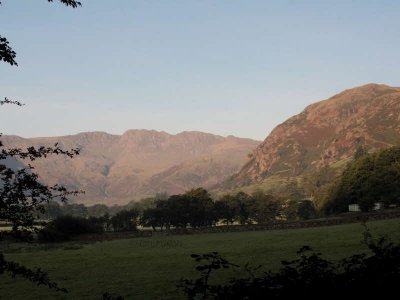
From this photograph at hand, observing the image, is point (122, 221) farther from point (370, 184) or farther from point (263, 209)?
point (370, 184)

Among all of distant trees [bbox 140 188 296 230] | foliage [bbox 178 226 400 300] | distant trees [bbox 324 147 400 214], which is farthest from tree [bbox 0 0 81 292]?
distant trees [bbox 140 188 296 230]

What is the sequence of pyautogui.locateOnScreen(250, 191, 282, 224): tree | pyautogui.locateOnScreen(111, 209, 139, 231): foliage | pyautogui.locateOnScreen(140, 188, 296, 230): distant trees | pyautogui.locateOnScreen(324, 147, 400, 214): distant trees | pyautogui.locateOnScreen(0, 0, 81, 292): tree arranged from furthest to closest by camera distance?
pyautogui.locateOnScreen(250, 191, 282, 224): tree → pyautogui.locateOnScreen(111, 209, 139, 231): foliage → pyautogui.locateOnScreen(140, 188, 296, 230): distant trees → pyautogui.locateOnScreen(324, 147, 400, 214): distant trees → pyautogui.locateOnScreen(0, 0, 81, 292): tree

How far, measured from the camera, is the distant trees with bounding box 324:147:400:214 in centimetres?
11738

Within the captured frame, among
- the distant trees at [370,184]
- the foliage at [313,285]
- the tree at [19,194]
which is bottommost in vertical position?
the foliage at [313,285]

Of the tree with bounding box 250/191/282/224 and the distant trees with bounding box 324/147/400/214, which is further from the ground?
the distant trees with bounding box 324/147/400/214

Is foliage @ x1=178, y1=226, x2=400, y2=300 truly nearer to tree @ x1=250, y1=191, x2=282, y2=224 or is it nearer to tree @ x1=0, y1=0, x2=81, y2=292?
tree @ x1=0, y1=0, x2=81, y2=292

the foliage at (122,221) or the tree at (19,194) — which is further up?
the tree at (19,194)

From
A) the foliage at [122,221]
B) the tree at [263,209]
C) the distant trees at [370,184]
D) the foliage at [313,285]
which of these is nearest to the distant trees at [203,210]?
the tree at [263,209]

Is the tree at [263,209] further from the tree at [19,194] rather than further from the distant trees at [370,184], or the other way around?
the tree at [19,194]

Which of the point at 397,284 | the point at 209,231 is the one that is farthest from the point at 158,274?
the point at 209,231

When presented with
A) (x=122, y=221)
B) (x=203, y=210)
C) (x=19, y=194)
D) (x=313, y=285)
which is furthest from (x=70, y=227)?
(x=313, y=285)

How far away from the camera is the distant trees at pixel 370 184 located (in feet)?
385

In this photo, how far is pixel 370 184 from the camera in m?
122

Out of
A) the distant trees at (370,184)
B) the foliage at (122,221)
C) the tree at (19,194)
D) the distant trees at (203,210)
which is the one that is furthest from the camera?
the foliage at (122,221)
